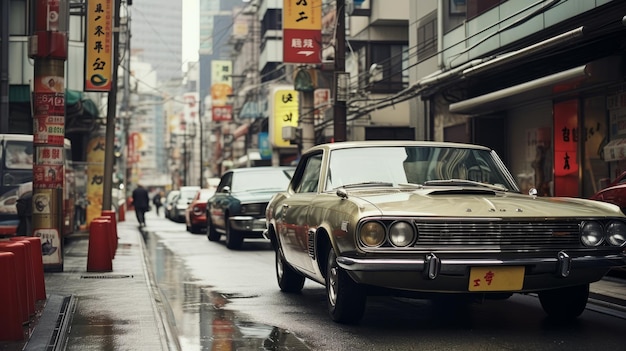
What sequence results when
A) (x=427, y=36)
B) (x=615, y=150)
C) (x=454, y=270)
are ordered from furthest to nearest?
(x=427, y=36) → (x=615, y=150) → (x=454, y=270)

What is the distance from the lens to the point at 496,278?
23.1ft

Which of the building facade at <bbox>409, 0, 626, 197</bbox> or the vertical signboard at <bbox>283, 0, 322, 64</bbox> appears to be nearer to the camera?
the building facade at <bbox>409, 0, 626, 197</bbox>

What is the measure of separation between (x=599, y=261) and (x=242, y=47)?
249ft

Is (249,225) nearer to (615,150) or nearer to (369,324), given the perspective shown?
(615,150)

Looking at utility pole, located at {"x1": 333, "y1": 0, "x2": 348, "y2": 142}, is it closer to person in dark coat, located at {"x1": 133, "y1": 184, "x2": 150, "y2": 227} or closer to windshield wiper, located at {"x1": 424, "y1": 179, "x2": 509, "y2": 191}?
windshield wiper, located at {"x1": 424, "y1": 179, "x2": 509, "y2": 191}

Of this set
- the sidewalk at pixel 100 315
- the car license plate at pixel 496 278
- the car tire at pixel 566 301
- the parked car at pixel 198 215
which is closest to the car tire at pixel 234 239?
the sidewalk at pixel 100 315

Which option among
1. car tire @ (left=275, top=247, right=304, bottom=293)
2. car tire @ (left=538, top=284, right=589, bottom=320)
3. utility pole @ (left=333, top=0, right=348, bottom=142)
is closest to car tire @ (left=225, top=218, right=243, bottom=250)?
utility pole @ (left=333, top=0, right=348, bottom=142)

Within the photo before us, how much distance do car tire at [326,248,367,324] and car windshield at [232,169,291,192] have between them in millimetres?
11549

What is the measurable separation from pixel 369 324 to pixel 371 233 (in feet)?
3.86

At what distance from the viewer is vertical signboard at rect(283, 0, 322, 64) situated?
26859mm

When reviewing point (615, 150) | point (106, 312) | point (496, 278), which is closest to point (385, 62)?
point (615, 150)

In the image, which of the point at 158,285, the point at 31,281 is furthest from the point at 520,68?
the point at 31,281

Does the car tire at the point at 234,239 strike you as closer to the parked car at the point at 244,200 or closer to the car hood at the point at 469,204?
the parked car at the point at 244,200

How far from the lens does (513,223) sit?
7.16 m
